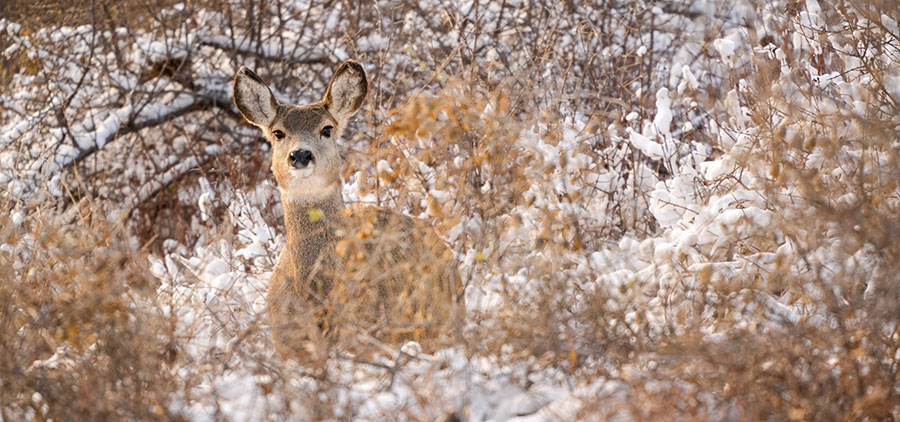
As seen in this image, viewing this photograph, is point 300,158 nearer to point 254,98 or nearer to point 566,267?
point 254,98

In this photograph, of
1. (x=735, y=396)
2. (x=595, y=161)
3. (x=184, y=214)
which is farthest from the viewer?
(x=184, y=214)

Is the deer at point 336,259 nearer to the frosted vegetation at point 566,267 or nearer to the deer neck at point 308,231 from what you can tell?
the deer neck at point 308,231

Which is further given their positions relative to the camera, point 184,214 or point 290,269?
point 184,214

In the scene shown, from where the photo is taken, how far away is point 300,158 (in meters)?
5.62

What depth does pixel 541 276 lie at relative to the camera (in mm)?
4777

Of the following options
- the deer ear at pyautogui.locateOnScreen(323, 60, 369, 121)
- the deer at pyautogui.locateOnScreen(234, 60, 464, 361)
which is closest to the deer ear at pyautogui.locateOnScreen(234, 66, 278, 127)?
the deer at pyautogui.locateOnScreen(234, 60, 464, 361)

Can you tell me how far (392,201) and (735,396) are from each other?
3.90m

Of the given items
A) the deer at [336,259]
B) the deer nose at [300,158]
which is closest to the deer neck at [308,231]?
the deer at [336,259]

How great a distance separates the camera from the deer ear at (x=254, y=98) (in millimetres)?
6109

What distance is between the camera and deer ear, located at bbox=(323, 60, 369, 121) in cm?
605

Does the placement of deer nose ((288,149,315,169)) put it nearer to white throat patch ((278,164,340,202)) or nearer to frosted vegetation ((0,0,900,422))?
white throat patch ((278,164,340,202))

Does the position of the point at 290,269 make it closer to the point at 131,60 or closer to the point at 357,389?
the point at 357,389

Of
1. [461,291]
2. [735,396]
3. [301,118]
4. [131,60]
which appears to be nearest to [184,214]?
[131,60]

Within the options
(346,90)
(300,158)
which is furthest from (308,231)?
(346,90)
